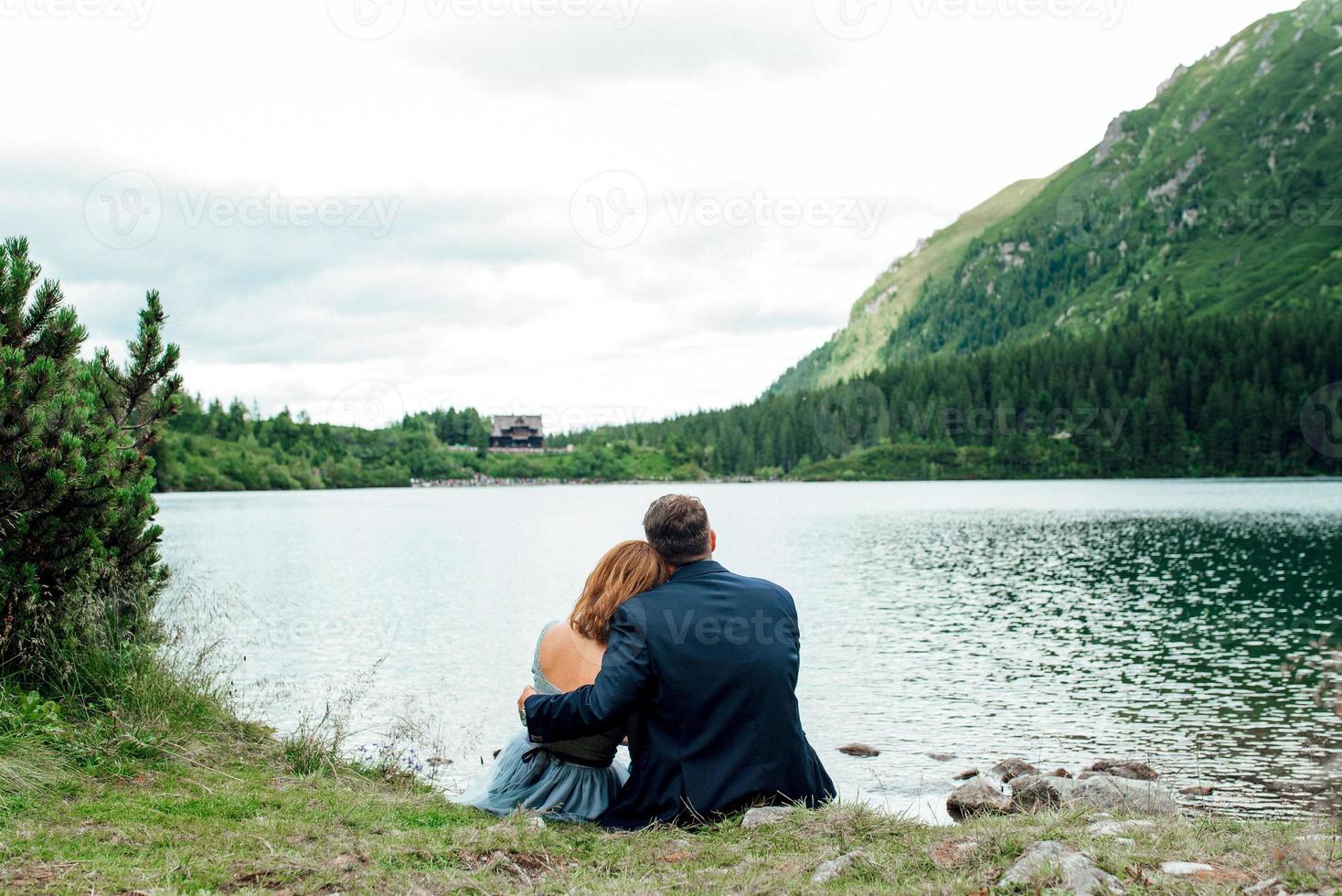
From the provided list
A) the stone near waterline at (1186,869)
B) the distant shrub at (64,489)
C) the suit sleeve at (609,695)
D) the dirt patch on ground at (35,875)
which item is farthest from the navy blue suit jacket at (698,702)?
the distant shrub at (64,489)

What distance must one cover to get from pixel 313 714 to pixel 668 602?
45.8 feet

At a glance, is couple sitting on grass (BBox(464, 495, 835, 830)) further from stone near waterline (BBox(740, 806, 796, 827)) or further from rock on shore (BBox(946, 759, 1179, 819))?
rock on shore (BBox(946, 759, 1179, 819))

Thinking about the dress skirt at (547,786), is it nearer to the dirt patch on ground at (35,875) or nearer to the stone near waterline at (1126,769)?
the dirt patch on ground at (35,875)

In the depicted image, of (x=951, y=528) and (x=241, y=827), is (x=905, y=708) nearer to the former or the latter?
(x=241, y=827)

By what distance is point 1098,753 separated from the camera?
17.2 meters

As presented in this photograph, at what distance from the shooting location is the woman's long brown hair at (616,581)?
692cm

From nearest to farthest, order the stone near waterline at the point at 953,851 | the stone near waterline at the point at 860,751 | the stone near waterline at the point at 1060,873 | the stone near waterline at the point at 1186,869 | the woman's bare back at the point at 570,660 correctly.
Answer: the stone near waterline at the point at 1060,873, the stone near waterline at the point at 1186,869, the stone near waterline at the point at 953,851, the woman's bare back at the point at 570,660, the stone near waterline at the point at 860,751

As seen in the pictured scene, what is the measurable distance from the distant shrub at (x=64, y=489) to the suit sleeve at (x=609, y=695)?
568 cm

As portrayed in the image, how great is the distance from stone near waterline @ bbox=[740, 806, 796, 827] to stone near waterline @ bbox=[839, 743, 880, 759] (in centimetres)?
1111

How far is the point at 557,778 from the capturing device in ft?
24.3

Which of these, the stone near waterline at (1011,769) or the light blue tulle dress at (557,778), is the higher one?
the light blue tulle dress at (557,778)

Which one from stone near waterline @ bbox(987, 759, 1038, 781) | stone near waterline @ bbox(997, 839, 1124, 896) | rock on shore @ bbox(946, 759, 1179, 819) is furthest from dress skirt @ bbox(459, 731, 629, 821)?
stone near waterline @ bbox(987, 759, 1038, 781)

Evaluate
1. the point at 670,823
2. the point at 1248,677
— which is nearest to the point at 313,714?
the point at 670,823

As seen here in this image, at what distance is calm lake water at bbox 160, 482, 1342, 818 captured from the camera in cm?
1753
